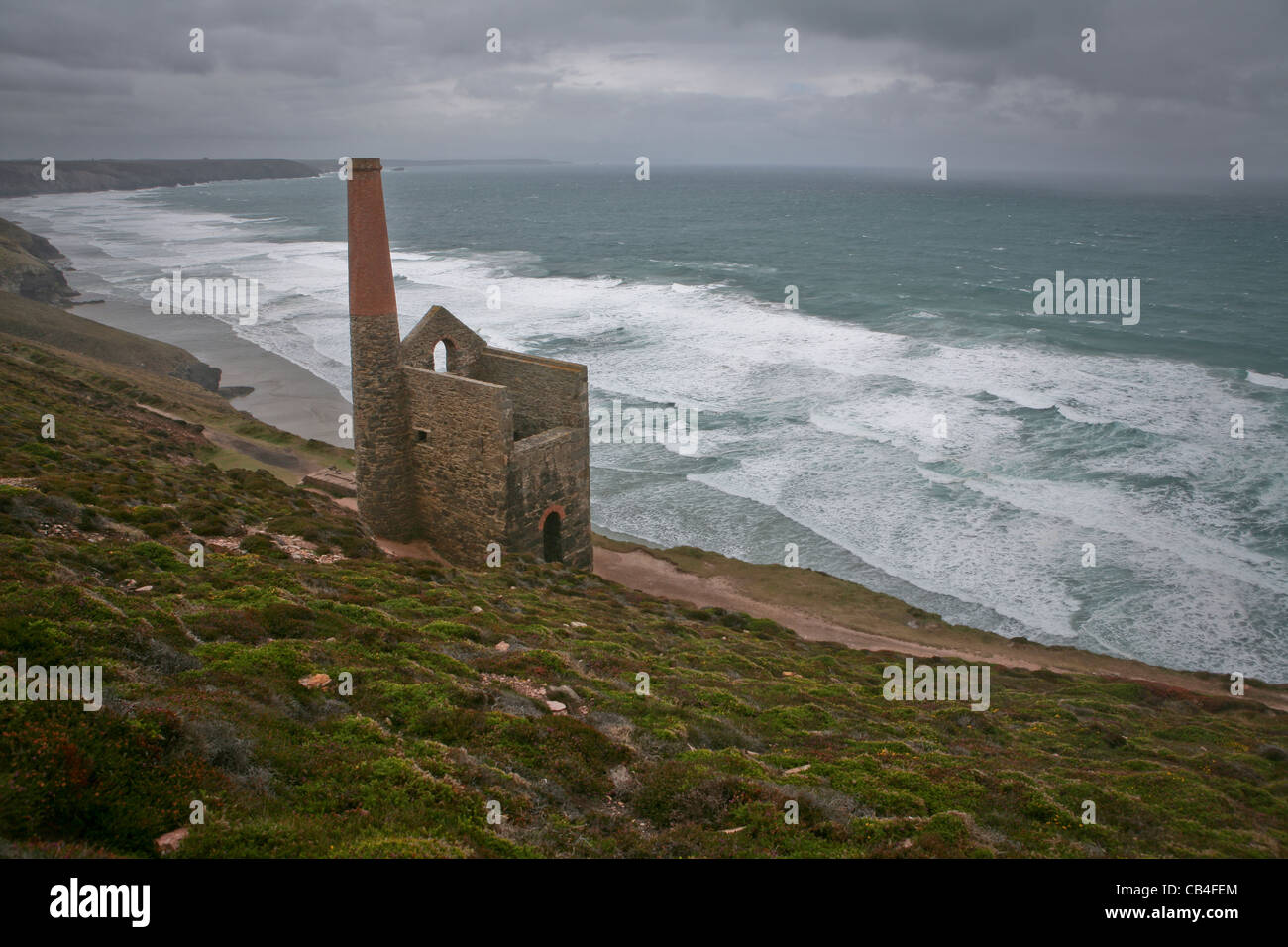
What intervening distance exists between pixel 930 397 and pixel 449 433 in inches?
1191

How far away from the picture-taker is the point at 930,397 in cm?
4406

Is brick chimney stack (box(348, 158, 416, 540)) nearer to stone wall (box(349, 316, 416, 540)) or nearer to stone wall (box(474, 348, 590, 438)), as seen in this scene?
stone wall (box(349, 316, 416, 540))

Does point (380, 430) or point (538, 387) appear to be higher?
point (538, 387)

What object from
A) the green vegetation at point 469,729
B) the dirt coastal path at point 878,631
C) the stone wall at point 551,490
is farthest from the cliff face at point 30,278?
the dirt coastal path at point 878,631

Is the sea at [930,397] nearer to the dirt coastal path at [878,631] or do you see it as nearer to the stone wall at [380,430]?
the dirt coastal path at [878,631]

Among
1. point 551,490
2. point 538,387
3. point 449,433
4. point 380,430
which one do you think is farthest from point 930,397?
point 380,430

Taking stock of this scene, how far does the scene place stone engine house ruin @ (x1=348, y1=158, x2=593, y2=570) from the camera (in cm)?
2044

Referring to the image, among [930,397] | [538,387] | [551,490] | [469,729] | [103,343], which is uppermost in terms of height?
[103,343]

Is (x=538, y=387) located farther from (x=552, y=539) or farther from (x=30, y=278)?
(x=30, y=278)

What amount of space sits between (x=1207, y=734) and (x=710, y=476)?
20778 millimetres

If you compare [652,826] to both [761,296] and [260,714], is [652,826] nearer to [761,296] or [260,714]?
[260,714]

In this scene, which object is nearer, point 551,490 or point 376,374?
point 376,374

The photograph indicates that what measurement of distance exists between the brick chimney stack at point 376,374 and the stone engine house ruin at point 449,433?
0.08 ft

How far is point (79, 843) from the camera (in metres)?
6.00
